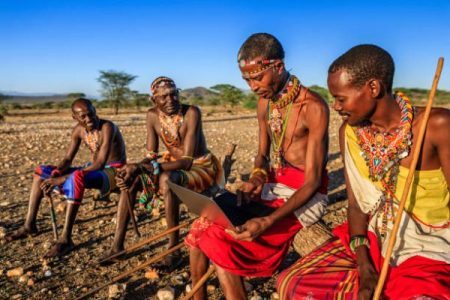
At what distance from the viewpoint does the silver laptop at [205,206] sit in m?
2.64

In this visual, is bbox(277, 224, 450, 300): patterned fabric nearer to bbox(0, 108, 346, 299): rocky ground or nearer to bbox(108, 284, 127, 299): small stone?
bbox(0, 108, 346, 299): rocky ground

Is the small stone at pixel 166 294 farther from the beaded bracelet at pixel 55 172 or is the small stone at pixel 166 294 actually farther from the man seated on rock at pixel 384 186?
the beaded bracelet at pixel 55 172

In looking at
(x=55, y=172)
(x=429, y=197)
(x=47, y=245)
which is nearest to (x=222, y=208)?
(x=429, y=197)

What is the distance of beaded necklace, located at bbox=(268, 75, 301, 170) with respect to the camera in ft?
10.9

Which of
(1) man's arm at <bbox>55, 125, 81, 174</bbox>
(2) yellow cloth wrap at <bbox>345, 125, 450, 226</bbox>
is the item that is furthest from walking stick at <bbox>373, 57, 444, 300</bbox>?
(1) man's arm at <bbox>55, 125, 81, 174</bbox>

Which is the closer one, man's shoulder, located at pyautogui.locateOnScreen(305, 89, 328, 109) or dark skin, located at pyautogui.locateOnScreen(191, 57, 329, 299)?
dark skin, located at pyautogui.locateOnScreen(191, 57, 329, 299)

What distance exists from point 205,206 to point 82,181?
2.45m

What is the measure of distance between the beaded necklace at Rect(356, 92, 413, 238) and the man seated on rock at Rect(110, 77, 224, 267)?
228cm

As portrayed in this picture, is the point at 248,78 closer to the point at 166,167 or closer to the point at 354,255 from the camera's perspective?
the point at 354,255

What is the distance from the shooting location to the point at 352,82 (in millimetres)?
2432

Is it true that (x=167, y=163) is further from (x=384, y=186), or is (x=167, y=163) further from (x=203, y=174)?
(x=384, y=186)

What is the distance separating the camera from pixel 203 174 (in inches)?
193

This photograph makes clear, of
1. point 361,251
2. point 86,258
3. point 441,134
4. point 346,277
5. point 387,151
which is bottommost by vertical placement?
point 86,258

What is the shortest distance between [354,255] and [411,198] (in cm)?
51
